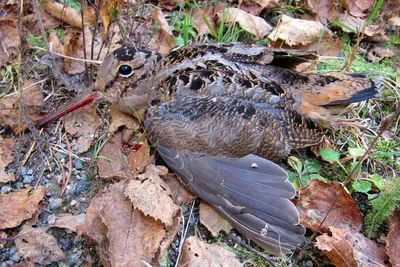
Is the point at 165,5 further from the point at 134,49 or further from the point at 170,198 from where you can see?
the point at 170,198

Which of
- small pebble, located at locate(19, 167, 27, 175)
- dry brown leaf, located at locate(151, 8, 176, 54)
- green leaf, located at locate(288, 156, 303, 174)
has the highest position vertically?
dry brown leaf, located at locate(151, 8, 176, 54)

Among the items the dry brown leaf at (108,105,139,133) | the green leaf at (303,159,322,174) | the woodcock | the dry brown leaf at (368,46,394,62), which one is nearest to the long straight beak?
the woodcock

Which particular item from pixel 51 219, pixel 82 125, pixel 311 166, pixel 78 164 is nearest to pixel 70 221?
pixel 51 219

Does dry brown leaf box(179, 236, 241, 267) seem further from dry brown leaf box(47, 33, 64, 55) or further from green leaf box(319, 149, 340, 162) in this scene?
dry brown leaf box(47, 33, 64, 55)

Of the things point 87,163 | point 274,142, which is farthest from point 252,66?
point 87,163

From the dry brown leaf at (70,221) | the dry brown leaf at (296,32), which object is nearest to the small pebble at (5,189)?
the dry brown leaf at (70,221)

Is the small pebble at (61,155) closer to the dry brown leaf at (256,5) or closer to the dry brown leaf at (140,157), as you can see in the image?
the dry brown leaf at (140,157)
